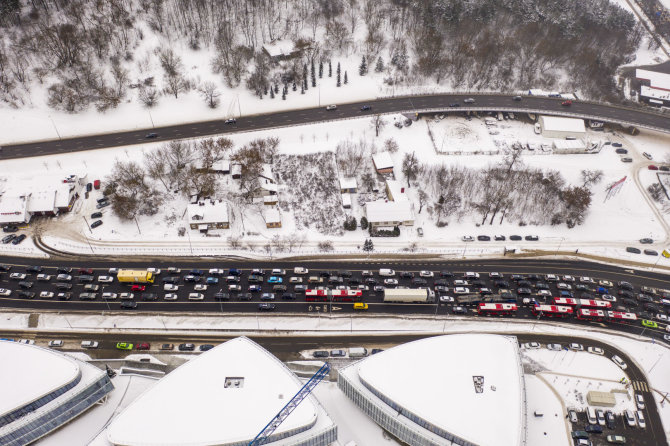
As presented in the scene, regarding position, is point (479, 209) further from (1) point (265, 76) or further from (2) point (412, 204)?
(1) point (265, 76)

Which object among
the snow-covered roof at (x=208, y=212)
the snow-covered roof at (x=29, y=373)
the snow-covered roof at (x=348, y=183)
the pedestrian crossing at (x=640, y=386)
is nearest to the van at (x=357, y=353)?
the snow-covered roof at (x=208, y=212)

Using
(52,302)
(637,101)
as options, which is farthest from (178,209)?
(637,101)

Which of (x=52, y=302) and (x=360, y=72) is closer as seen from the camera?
(x=52, y=302)

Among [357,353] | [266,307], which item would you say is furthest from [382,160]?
[357,353]

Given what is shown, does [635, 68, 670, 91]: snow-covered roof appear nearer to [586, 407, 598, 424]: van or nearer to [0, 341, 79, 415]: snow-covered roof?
[586, 407, 598, 424]: van

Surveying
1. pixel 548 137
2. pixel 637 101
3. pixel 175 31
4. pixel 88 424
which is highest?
pixel 175 31
